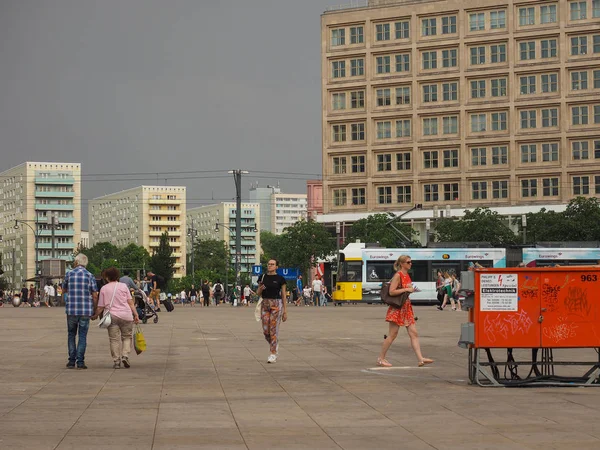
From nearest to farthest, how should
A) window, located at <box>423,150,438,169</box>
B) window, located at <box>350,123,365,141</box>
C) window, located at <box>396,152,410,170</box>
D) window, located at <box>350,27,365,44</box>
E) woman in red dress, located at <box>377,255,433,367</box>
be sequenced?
woman in red dress, located at <box>377,255,433,367</box> < window, located at <box>423,150,438,169</box> < window, located at <box>396,152,410,170</box> < window, located at <box>350,27,365,44</box> < window, located at <box>350,123,365,141</box>

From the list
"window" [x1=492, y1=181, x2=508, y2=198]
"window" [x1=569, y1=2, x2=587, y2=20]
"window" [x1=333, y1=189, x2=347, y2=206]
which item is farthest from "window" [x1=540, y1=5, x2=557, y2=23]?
"window" [x1=333, y1=189, x2=347, y2=206]

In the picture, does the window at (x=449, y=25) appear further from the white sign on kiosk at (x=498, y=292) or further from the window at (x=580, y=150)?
the white sign on kiosk at (x=498, y=292)

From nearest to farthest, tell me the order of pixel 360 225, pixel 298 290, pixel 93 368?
pixel 93 368 < pixel 298 290 < pixel 360 225

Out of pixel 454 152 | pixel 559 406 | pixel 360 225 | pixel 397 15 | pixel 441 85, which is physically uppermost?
pixel 397 15

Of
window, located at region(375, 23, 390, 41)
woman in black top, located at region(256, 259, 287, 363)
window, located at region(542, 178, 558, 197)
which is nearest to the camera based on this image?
woman in black top, located at region(256, 259, 287, 363)

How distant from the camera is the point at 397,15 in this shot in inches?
4119

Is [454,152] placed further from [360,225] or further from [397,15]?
[360,225]

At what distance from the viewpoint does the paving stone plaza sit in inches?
365

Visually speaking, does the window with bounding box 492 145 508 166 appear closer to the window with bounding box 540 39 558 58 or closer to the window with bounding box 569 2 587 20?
the window with bounding box 540 39 558 58

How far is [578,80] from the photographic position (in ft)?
322

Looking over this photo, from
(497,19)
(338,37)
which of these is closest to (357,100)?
(338,37)

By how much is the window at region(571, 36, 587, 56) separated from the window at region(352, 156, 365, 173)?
21836 millimetres

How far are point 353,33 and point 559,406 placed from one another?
96651 mm

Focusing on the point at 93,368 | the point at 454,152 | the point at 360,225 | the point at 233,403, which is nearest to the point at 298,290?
the point at 360,225
